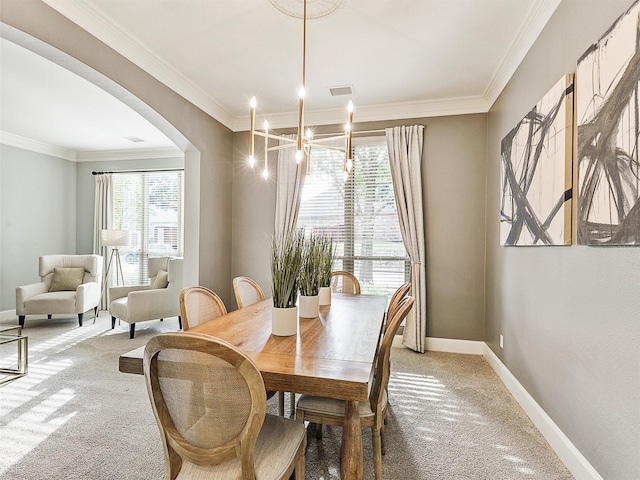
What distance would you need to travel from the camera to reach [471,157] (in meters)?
3.76

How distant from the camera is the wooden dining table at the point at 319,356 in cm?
119

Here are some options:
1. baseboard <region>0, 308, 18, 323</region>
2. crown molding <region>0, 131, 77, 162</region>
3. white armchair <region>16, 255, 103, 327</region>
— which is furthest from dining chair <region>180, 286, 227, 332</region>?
crown molding <region>0, 131, 77, 162</region>

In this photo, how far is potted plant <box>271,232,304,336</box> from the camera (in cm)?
163

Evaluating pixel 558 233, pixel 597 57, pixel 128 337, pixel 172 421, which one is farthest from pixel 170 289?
pixel 597 57

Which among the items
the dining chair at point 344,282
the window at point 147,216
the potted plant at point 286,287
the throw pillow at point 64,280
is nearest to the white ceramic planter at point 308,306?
the potted plant at point 286,287

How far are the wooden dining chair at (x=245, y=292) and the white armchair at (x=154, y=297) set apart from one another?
7.27 ft

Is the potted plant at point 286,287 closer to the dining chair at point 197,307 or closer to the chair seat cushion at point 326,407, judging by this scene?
the chair seat cushion at point 326,407

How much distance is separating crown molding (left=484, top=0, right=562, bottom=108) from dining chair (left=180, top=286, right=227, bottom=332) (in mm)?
2734

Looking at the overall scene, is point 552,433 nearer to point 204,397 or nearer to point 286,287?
point 286,287

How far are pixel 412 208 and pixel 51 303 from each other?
479 centimetres

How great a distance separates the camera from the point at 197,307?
2.03 meters

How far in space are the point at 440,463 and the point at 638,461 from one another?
88 cm

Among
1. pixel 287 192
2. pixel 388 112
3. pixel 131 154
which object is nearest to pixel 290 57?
pixel 388 112

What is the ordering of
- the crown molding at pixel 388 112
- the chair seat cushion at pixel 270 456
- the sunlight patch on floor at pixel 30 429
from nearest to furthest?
the chair seat cushion at pixel 270 456
the sunlight patch on floor at pixel 30 429
the crown molding at pixel 388 112
